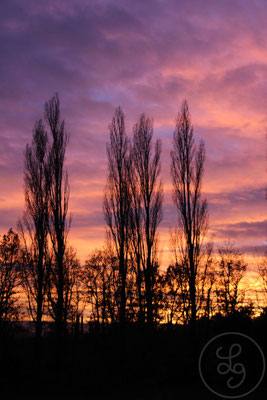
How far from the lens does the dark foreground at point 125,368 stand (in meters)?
15.3

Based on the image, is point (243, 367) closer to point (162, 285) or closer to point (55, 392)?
point (55, 392)

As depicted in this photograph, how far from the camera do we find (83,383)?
16625mm

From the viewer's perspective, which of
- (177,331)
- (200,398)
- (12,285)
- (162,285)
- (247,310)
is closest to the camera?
(200,398)

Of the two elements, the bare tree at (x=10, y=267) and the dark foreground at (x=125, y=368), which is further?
the bare tree at (x=10, y=267)

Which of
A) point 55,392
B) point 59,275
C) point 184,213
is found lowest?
point 55,392

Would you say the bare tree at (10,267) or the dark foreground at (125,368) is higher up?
the bare tree at (10,267)

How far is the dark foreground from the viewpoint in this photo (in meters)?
15.3

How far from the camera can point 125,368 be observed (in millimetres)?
18031

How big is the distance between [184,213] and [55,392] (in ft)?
38.5

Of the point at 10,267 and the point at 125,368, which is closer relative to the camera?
the point at 125,368

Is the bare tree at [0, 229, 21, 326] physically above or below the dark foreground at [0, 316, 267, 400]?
above

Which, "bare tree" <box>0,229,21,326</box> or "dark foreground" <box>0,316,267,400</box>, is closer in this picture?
"dark foreground" <box>0,316,267,400</box>

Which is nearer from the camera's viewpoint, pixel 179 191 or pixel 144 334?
pixel 144 334

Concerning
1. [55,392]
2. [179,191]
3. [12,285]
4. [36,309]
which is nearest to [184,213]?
[179,191]
